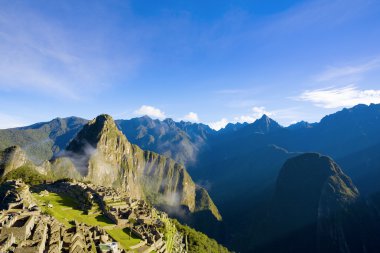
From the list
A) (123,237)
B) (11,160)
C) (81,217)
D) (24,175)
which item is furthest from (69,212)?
(11,160)

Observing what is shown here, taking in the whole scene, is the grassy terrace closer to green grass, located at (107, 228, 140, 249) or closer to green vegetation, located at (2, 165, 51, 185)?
green grass, located at (107, 228, 140, 249)

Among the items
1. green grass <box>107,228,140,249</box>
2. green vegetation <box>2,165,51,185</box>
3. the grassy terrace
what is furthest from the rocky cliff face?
green grass <box>107,228,140,249</box>

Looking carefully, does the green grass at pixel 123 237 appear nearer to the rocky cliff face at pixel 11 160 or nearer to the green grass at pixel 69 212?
the green grass at pixel 69 212

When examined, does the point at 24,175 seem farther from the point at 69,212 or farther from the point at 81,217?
the point at 81,217

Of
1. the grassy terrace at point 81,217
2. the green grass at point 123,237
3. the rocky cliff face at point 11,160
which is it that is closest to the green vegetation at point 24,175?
the rocky cliff face at point 11,160

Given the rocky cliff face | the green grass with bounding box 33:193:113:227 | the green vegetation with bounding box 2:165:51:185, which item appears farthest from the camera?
the rocky cliff face

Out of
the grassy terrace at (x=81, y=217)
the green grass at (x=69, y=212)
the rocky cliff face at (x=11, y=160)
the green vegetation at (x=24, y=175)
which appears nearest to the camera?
the grassy terrace at (x=81, y=217)

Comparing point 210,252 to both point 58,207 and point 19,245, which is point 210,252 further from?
point 19,245

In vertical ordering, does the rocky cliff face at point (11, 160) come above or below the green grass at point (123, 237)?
above

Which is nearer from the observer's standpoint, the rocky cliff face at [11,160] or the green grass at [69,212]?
the green grass at [69,212]
